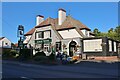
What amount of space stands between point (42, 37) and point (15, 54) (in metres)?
6.88

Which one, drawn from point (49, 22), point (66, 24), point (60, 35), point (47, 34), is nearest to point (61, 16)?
point (66, 24)

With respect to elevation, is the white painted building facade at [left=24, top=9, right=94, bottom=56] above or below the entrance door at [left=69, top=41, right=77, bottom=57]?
above

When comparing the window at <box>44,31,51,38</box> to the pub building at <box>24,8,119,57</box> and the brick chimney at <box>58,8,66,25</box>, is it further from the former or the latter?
the brick chimney at <box>58,8,66,25</box>

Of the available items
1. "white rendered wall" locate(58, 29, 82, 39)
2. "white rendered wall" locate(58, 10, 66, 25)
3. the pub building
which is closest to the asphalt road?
the pub building

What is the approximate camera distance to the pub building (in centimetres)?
3847

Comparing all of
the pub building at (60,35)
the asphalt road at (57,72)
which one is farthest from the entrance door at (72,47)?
the asphalt road at (57,72)

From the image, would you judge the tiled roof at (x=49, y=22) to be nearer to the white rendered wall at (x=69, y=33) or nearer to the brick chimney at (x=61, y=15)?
the brick chimney at (x=61, y=15)

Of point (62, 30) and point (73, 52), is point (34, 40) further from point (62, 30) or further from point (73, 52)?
point (73, 52)

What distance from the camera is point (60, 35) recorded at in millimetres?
41000

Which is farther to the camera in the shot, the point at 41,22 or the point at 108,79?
the point at 41,22

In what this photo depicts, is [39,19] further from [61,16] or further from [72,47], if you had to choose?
[72,47]

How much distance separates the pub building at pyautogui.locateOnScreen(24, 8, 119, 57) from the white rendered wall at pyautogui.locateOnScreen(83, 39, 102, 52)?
72 centimetres

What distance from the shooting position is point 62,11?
4262 centimetres

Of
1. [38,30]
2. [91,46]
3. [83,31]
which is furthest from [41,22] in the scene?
[91,46]
